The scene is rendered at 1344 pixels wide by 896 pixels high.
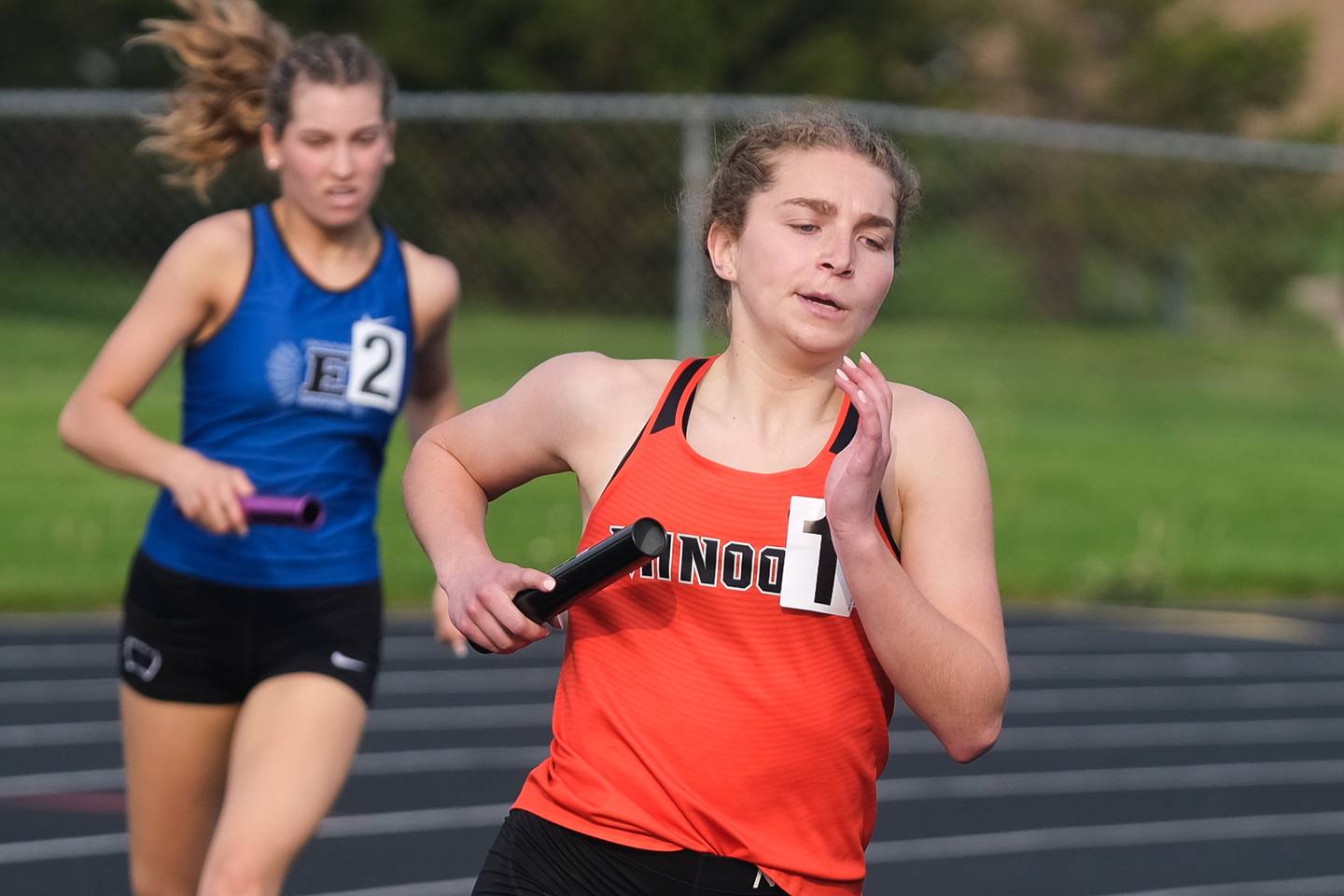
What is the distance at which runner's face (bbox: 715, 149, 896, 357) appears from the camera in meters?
2.74

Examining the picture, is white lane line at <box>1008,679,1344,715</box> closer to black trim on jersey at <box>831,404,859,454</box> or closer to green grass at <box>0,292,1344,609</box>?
green grass at <box>0,292,1344,609</box>

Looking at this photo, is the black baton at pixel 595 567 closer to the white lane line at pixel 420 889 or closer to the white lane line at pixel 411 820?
the white lane line at pixel 420 889

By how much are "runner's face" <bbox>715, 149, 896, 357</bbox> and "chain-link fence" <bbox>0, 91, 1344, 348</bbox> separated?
11.4 metres

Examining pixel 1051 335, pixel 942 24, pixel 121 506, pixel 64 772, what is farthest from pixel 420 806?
pixel 942 24

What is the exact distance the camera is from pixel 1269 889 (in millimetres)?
6184

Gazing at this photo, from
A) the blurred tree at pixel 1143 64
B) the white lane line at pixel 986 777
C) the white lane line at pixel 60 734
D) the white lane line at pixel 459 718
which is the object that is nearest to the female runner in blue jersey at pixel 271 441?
the white lane line at pixel 986 777

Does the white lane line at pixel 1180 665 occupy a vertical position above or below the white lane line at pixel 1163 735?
above

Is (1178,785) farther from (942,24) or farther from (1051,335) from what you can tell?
(942,24)

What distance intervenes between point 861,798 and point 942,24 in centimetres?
3003

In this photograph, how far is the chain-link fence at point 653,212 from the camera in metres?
18.1

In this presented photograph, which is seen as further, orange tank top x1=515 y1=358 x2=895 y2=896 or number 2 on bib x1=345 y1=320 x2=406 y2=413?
number 2 on bib x1=345 y1=320 x2=406 y2=413

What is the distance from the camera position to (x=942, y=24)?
31812 millimetres

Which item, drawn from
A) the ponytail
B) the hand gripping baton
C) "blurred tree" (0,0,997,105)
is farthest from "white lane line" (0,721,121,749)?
"blurred tree" (0,0,997,105)

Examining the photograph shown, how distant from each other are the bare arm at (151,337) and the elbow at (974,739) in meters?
1.76
